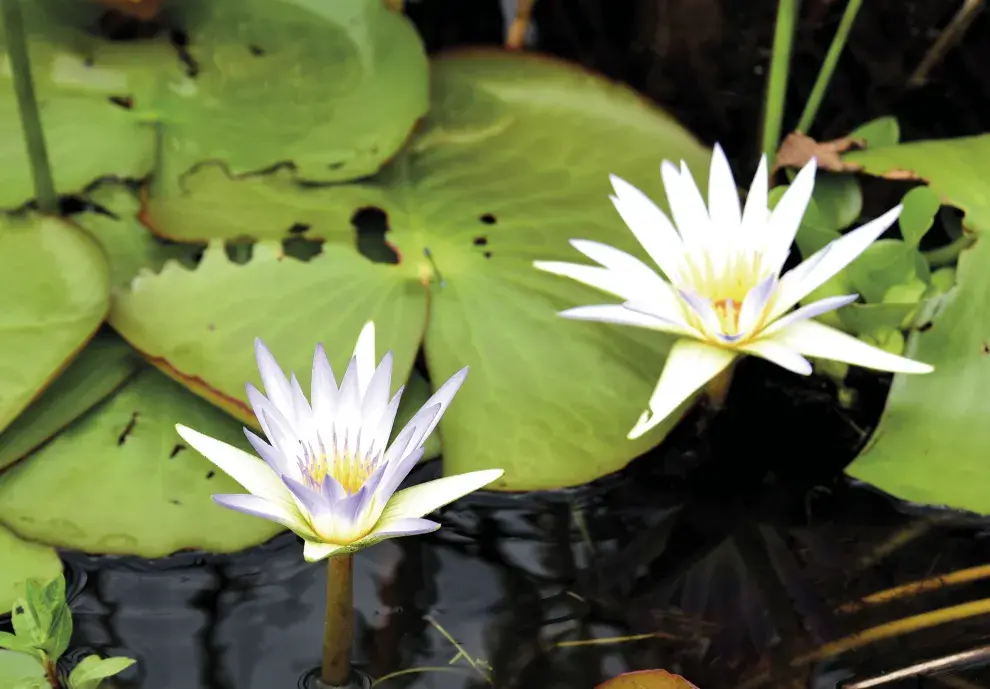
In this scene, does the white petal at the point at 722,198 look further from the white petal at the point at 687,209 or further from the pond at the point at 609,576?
the pond at the point at 609,576

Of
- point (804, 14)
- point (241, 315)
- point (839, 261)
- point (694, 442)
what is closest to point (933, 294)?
point (839, 261)

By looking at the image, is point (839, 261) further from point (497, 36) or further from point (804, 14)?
point (497, 36)

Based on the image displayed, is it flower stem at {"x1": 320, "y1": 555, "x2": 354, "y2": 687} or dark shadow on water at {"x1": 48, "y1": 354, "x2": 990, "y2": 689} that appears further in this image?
dark shadow on water at {"x1": 48, "y1": 354, "x2": 990, "y2": 689}

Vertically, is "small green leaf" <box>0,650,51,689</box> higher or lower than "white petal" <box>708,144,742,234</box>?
lower

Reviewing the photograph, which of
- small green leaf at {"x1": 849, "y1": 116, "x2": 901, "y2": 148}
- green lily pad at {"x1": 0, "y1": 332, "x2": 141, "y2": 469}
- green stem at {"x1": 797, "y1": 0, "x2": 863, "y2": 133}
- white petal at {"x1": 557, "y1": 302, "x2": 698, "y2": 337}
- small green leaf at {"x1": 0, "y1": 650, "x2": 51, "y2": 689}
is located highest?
green stem at {"x1": 797, "y1": 0, "x2": 863, "y2": 133}

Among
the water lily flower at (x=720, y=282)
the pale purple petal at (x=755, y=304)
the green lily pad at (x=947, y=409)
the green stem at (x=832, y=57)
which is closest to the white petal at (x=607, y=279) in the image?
the water lily flower at (x=720, y=282)

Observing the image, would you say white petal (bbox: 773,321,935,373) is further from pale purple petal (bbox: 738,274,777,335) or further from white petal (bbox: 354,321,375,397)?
white petal (bbox: 354,321,375,397)

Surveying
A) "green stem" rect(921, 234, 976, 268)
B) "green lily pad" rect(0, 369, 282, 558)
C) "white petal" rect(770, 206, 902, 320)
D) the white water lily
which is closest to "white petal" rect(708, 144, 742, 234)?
"white petal" rect(770, 206, 902, 320)

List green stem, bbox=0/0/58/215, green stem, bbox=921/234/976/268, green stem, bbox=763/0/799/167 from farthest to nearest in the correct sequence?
green stem, bbox=763/0/799/167 < green stem, bbox=921/234/976/268 < green stem, bbox=0/0/58/215

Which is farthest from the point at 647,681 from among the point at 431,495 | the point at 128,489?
the point at 128,489
